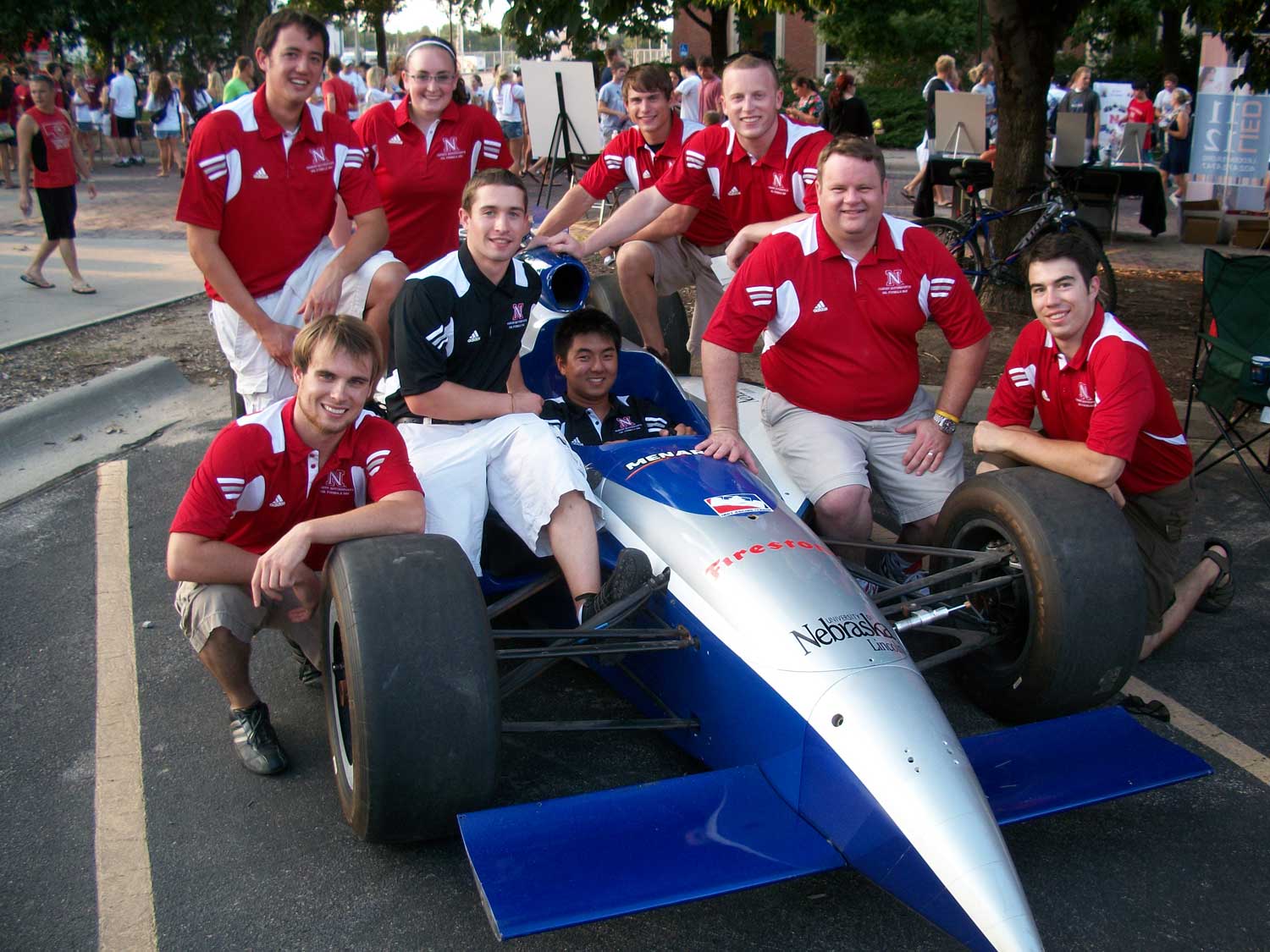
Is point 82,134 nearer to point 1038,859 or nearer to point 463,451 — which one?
point 463,451

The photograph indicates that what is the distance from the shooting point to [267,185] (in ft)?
15.5

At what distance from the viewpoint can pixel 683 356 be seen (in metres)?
6.49

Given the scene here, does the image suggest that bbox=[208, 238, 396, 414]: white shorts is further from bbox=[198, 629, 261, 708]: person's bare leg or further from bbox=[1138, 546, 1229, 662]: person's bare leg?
bbox=[1138, 546, 1229, 662]: person's bare leg

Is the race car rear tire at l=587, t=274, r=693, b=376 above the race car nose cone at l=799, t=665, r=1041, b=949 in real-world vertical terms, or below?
above

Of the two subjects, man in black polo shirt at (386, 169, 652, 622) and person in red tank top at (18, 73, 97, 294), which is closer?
man in black polo shirt at (386, 169, 652, 622)

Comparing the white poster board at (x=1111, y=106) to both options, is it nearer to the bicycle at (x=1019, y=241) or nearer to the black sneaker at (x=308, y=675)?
the bicycle at (x=1019, y=241)

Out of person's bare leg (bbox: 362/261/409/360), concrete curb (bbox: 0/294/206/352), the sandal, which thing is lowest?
the sandal

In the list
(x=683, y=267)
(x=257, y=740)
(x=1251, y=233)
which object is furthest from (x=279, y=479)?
(x=1251, y=233)

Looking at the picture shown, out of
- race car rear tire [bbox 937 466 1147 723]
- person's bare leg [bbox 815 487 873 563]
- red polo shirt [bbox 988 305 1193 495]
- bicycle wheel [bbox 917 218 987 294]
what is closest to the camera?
race car rear tire [bbox 937 466 1147 723]

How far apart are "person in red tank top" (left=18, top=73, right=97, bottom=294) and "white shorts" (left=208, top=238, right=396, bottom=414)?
5.69 m

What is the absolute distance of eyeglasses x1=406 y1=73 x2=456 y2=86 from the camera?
5430 millimetres

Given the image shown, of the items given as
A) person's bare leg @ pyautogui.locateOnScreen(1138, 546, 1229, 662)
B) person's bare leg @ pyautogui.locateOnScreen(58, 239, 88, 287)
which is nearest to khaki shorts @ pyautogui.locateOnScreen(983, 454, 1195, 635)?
person's bare leg @ pyautogui.locateOnScreen(1138, 546, 1229, 662)

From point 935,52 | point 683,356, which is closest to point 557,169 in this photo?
point 683,356

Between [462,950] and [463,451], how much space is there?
5.16 feet
